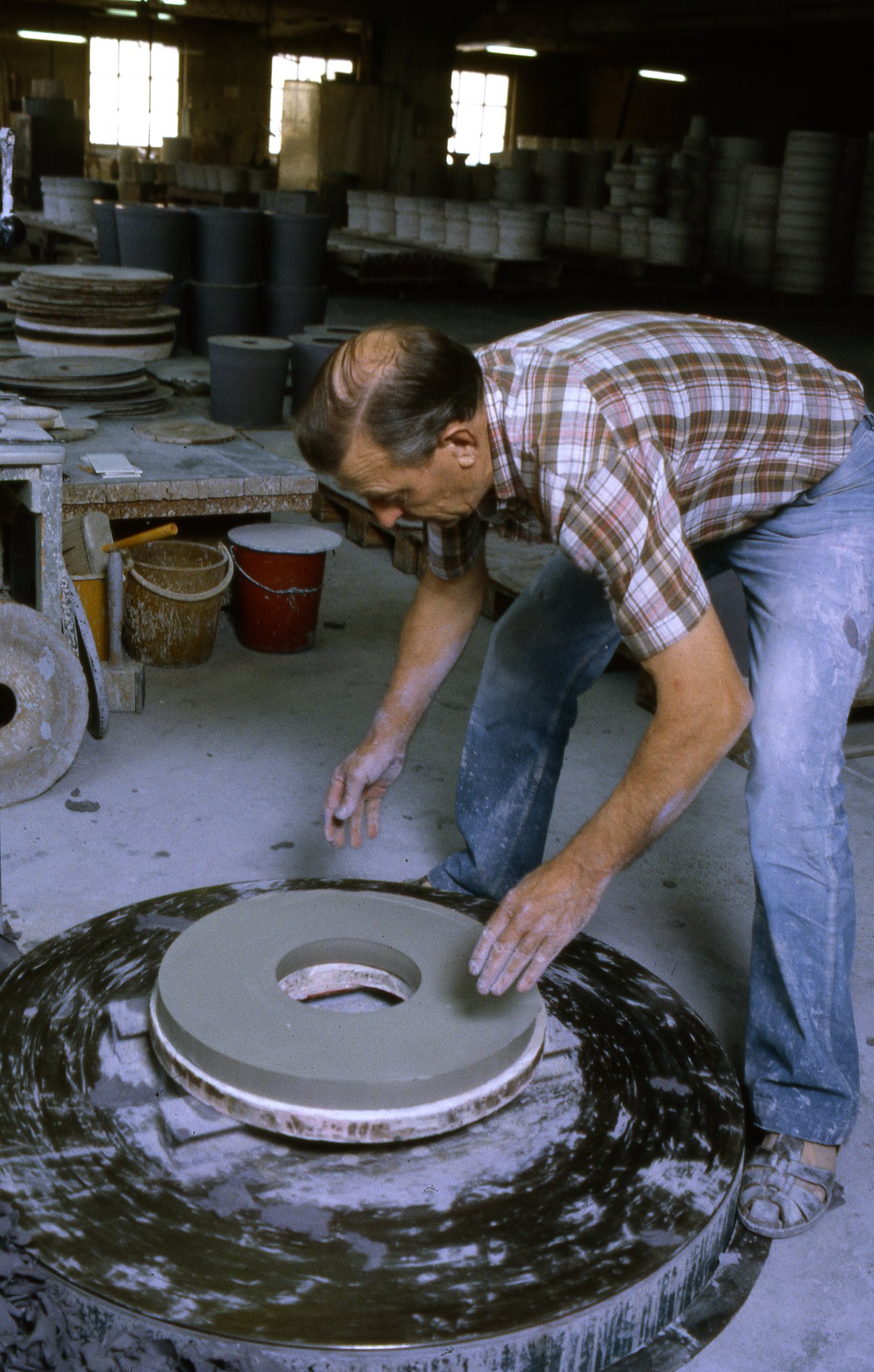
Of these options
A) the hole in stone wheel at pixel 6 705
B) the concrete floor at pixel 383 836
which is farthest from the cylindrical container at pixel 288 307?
the hole in stone wheel at pixel 6 705

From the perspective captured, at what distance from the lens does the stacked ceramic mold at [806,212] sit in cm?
938

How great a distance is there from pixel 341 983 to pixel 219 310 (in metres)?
4.84

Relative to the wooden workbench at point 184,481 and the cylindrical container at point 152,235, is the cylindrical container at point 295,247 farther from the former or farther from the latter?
the wooden workbench at point 184,481

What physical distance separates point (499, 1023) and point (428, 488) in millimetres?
733

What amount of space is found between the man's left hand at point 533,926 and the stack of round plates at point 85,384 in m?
3.46

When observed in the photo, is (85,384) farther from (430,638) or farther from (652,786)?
(652,786)

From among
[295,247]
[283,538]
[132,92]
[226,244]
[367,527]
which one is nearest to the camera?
[283,538]

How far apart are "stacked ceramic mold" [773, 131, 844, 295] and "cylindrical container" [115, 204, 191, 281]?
5.45 meters

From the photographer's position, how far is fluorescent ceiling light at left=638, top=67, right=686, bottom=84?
15.2 meters

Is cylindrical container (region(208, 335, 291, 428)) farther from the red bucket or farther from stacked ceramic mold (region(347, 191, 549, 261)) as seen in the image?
stacked ceramic mold (region(347, 191, 549, 261))

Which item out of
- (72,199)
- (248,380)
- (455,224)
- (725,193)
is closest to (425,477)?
(248,380)

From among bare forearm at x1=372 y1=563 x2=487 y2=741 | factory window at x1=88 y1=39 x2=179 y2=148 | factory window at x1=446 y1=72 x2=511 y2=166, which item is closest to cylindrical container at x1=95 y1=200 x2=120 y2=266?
bare forearm at x1=372 y1=563 x2=487 y2=741

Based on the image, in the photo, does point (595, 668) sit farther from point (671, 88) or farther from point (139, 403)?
point (671, 88)

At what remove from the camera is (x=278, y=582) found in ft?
12.7
